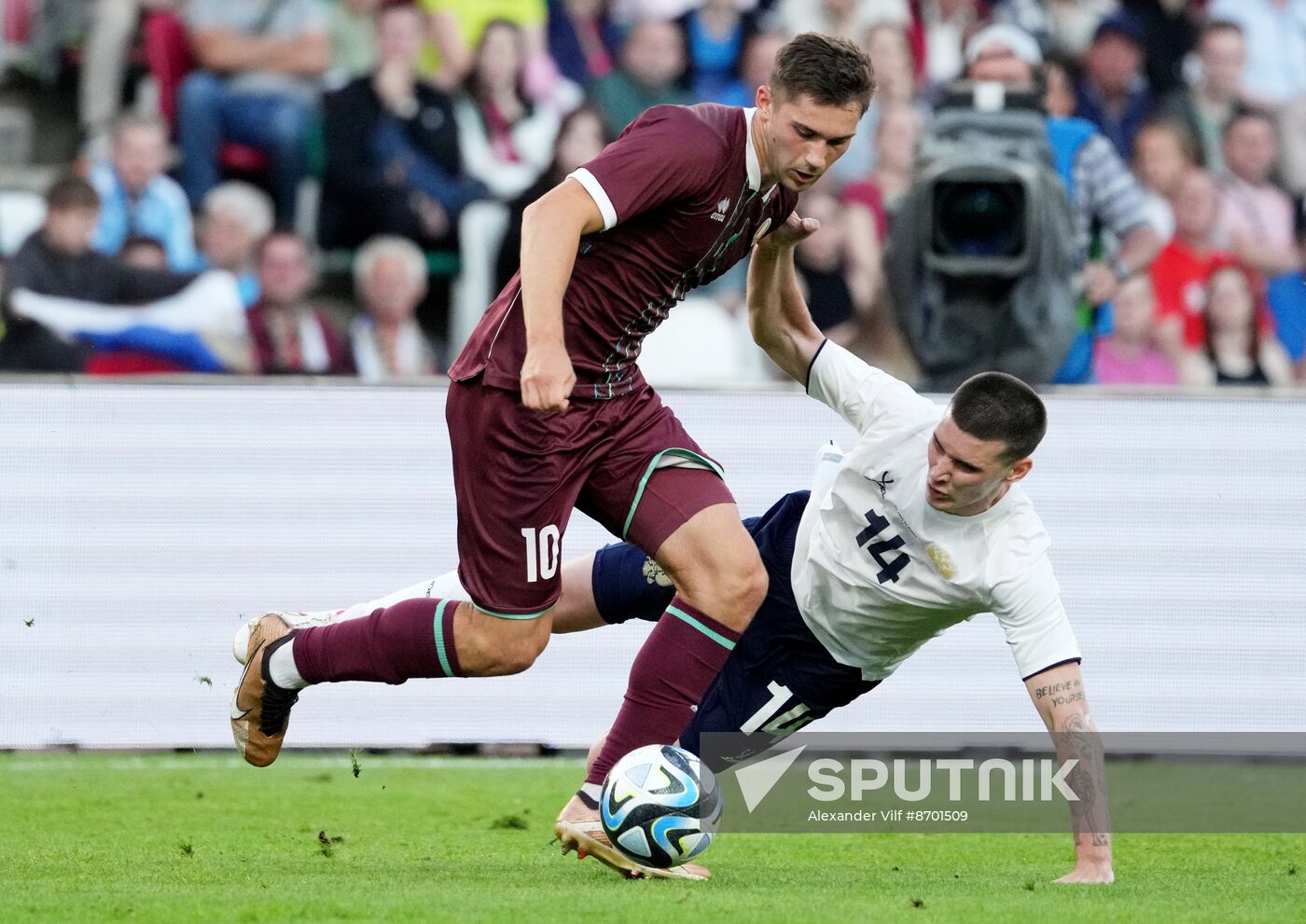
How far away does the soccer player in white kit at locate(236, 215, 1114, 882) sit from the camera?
4.97 metres

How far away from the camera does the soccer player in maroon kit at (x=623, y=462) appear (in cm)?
463

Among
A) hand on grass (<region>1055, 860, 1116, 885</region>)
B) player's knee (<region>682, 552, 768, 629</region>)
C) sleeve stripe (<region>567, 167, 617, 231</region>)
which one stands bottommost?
hand on grass (<region>1055, 860, 1116, 885</region>)

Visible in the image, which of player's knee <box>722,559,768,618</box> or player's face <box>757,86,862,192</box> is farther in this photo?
player's knee <box>722,559,768,618</box>

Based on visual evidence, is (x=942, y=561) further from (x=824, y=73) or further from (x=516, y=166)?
(x=516, y=166)

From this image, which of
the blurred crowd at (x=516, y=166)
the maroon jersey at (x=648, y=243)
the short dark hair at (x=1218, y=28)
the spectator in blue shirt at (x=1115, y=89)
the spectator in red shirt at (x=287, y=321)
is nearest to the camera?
the maroon jersey at (x=648, y=243)

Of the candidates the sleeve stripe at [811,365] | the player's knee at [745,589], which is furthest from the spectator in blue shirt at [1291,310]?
the player's knee at [745,589]

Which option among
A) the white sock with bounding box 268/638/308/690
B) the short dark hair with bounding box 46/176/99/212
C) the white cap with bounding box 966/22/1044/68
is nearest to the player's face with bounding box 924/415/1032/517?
the white sock with bounding box 268/638/308/690

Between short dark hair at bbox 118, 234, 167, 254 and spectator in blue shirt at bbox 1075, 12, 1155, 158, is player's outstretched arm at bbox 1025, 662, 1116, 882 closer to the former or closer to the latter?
short dark hair at bbox 118, 234, 167, 254

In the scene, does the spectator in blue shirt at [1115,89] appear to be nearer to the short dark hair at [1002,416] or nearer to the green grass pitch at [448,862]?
the green grass pitch at [448,862]

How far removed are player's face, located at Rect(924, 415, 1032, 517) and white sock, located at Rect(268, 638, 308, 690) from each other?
1.88 meters

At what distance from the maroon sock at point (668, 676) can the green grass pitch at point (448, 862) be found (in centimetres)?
Result: 38

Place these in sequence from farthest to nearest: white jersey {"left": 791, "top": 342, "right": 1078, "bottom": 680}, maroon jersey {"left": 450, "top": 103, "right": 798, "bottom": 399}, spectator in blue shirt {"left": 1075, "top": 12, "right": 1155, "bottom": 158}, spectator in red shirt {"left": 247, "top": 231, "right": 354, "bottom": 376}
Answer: spectator in blue shirt {"left": 1075, "top": 12, "right": 1155, "bottom": 158}, spectator in red shirt {"left": 247, "top": 231, "right": 354, "bottom": 376}, white jersey {"left": 791, "top": 342, "right": 1078, "bottom": 680}, maroon jersey {"left": 450, "top": 103, "right": 798, "bottom": 399}

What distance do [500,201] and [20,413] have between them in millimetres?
3594

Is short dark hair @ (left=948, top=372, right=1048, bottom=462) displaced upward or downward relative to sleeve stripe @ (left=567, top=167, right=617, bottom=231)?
downward
